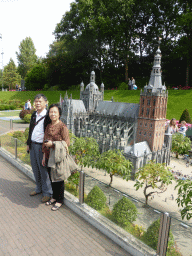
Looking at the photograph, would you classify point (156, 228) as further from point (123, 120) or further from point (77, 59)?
point (77, 59)

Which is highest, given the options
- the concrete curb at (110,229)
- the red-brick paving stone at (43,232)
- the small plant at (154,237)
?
the small plant at (154,237)

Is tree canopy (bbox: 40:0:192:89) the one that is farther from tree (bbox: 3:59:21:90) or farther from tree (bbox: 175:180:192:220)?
tree (bbox: 175:180:192:220)

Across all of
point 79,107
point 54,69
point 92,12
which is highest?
point 92,12

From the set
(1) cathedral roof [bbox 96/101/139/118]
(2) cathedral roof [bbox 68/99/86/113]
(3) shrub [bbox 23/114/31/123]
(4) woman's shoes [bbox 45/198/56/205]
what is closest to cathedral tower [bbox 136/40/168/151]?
(1) cathedral roof [bbox 96/101/139/118]

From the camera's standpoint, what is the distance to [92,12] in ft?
148

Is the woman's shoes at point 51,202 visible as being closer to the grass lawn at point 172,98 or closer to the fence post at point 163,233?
the fence post at point 163,233

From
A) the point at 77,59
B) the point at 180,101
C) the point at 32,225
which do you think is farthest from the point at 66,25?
the point at 32,225

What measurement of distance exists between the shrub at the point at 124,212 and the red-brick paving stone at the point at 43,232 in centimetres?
67

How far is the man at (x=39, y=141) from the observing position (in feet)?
24.0

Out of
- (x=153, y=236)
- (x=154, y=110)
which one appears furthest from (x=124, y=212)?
(x=154, y=110)

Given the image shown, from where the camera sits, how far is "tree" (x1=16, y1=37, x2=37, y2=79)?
90.4 metres

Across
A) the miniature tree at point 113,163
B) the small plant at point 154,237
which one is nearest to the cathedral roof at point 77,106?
the miniature tree at point 113,163

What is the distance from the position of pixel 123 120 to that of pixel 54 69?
37956 mm

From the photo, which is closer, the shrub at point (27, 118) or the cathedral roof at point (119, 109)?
the cathedral roof at point (119, 109)
